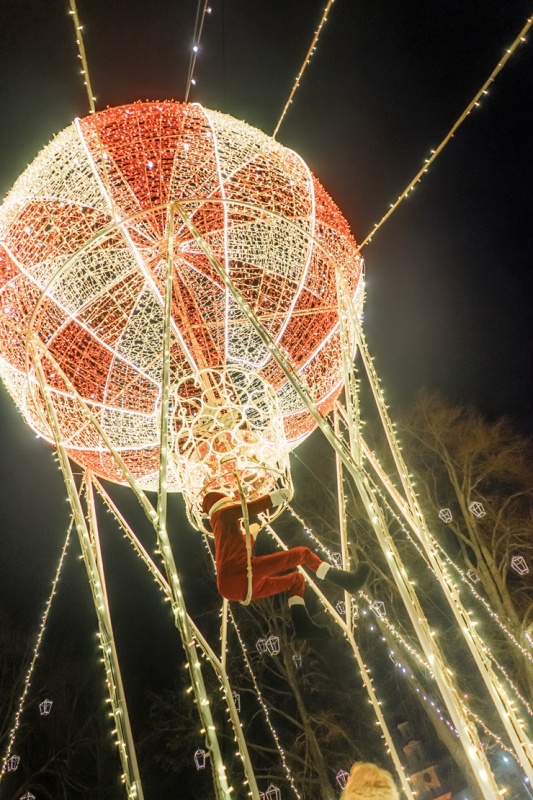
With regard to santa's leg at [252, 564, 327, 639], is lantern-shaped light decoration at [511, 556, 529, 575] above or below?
above

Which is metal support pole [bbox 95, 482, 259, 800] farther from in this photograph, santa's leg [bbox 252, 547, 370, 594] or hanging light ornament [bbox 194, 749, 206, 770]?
hanging light ornament [bbox 194, 749, 206, 770]

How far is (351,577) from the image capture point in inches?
147

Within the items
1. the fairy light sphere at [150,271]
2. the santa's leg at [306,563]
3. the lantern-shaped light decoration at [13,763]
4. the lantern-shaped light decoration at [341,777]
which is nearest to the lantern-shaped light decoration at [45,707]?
the lantern-shaped light decoration at [13,763]

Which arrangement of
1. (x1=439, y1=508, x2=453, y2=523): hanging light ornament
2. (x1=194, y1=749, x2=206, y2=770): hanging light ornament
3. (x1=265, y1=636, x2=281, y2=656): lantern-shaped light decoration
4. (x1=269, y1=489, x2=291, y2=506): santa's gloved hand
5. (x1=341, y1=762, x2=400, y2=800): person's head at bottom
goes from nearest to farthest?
1. (x1=269, y1=489, x2=291, y2=506): santa's gloved hand
2. (x1=341, y1=762, x2=400, y2=800): person's head at bottom
3. (x1=439, y1=508, x2=453, y2=523): hanging light ornament
4. (x1=194, y1=749, x2=206, y2=770): hanging light ornament
5. (x1=265, y1=636, x2=281, y2=656): lantern-shaped light decoration

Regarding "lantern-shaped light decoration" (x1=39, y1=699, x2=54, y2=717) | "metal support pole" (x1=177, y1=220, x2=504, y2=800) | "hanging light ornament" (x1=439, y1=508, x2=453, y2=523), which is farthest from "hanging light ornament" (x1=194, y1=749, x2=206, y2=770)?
"metal support pole" (x1=177, y1=220, x2=504, y2=800)

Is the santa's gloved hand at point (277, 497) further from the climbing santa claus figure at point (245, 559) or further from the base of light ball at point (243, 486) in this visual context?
the base of light ball at point (243, 486)

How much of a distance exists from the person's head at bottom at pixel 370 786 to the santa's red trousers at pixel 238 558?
155 centimetres

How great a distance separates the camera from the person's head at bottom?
383 centimetres

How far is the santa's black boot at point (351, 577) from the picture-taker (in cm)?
369

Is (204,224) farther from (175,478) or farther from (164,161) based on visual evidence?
(175,478)

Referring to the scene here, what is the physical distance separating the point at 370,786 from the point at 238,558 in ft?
5.99

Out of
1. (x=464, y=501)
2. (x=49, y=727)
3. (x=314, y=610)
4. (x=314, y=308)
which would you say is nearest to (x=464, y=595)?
(x=464, y=501)

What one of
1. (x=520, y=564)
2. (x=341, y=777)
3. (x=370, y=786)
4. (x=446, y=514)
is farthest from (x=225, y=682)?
(x=341, y=777)

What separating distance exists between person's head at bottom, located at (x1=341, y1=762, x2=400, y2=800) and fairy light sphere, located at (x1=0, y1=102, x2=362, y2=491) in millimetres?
2474
